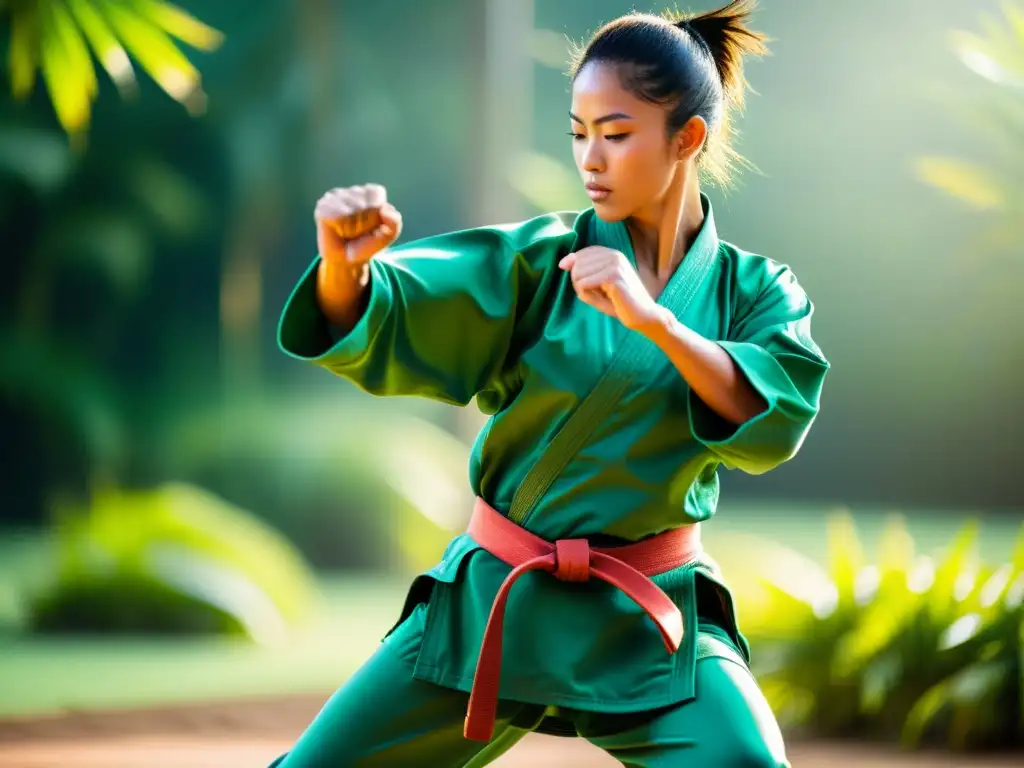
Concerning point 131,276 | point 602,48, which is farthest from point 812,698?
point 131,276

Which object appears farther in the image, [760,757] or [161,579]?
[161,579]

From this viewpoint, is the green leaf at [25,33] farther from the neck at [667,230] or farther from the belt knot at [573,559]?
the belt knot at [573,559]

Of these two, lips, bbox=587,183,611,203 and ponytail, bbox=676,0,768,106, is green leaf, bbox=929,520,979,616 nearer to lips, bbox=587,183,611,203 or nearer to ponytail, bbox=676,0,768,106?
ponytail, bbox=676,0,768,106

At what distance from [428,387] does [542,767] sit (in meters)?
2.24

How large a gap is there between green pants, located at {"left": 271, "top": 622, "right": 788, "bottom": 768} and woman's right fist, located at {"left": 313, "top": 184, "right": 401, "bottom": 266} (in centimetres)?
58

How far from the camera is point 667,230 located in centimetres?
192

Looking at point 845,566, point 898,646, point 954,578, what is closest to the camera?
point 898,646

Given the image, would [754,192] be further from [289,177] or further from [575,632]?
[575,632]

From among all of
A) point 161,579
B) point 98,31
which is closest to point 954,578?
point 161,579

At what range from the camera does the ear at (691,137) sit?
185cm

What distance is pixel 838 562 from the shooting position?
454 cm

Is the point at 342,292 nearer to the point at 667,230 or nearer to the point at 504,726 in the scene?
the point at 667,230

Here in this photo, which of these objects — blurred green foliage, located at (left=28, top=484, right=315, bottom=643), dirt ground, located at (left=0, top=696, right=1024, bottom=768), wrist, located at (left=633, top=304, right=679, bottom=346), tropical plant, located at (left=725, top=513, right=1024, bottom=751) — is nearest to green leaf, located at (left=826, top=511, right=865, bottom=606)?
tropical plant, located at (left=725, top=513, right=1024, bottom=751)

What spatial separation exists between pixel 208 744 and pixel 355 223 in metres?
2.92
